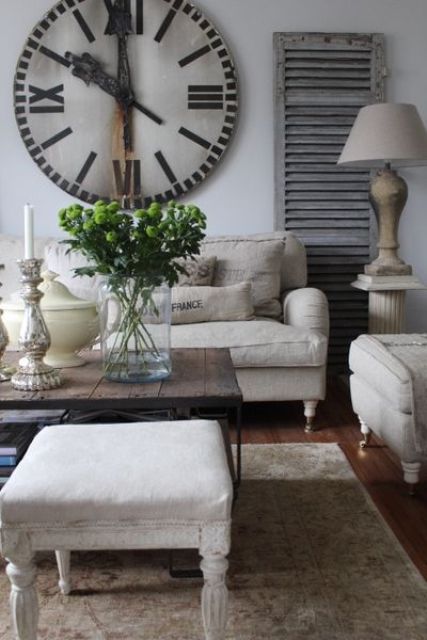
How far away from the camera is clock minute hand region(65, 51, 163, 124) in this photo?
12.3 ft

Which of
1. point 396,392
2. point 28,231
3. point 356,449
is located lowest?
point 356,449

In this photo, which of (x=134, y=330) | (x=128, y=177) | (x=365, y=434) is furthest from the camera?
(x=128, y=177)

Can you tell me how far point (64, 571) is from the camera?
1.70m

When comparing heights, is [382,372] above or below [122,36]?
below

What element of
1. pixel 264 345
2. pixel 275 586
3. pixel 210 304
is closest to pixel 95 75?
pixel 210 304

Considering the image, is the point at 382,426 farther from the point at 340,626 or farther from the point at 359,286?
the point at 359,286

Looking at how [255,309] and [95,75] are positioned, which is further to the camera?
[95,75]

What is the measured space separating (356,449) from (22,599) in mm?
1747

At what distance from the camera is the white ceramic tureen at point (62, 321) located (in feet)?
6.64

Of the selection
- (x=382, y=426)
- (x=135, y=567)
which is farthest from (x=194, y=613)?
(x=382, y=426)

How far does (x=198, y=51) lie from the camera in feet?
12.4

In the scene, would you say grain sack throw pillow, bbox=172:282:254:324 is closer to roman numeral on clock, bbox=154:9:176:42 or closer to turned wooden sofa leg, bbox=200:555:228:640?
roman numeral on clock, bbox=154:9:176:42

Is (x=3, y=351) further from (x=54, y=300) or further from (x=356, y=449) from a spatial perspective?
(x=356, y=449)

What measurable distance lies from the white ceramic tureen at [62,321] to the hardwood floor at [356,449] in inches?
41.1
